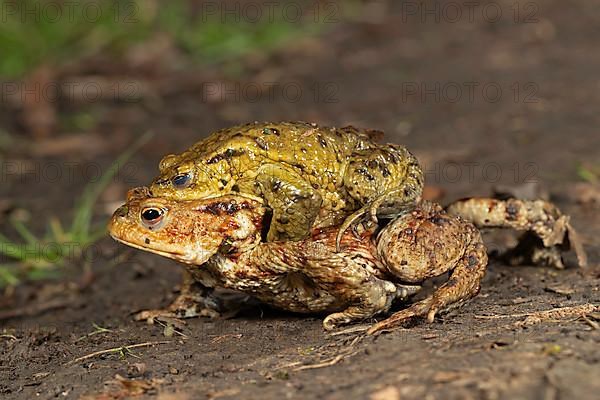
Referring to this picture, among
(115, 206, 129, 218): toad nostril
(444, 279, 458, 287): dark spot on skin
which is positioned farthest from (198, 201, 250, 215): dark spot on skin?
(444, 279, 458, 287): dark spot on skin

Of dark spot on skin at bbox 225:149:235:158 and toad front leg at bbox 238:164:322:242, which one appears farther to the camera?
dark spot on skin at bbox 225:149:235:158

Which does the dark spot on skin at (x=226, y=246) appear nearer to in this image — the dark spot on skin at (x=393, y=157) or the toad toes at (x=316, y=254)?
the toad toes at (x=316, y=254)

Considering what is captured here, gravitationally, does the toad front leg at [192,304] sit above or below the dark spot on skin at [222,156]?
below

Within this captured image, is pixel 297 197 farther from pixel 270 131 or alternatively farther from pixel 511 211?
pixel 511 211

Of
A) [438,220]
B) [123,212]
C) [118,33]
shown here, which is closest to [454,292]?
[438,220]

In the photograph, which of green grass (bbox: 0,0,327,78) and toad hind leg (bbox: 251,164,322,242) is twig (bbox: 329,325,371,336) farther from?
green grass (bbox: 0,0,327,78)

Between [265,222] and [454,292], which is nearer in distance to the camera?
[454,292]

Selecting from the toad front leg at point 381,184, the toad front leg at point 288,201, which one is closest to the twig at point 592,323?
the toad front leg at point 381,184
